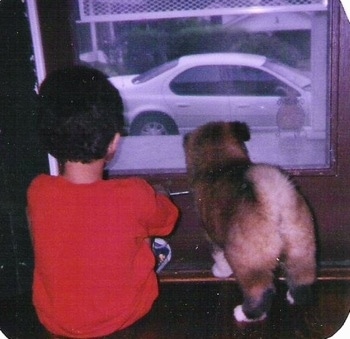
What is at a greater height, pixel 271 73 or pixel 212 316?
pixel 271 73

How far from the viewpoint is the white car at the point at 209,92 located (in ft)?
6.87

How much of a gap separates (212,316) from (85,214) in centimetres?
78

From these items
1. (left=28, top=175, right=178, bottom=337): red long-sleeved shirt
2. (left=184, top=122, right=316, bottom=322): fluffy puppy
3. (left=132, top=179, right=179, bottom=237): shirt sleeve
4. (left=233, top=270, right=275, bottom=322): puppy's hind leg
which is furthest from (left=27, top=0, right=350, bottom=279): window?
(left=28, top=175, right=178, bottom=337): red long-sleeved shirt

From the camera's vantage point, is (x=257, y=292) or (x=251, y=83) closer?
(x=257, y=292)

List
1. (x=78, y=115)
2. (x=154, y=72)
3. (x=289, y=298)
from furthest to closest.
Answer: (x=154, y=72) → (x=289, y=298) → (x=78, y=115)

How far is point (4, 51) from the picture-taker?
1936mm

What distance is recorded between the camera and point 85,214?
53.2 inches

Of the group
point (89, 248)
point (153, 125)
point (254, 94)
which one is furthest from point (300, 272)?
point (153, 125)

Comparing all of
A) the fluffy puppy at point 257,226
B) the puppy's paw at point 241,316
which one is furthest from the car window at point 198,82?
the puppy's paw at point 241,316

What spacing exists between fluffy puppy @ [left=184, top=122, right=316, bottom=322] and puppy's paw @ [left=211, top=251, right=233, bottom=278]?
0.27 m

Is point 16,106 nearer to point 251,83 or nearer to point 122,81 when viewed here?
point 122,81

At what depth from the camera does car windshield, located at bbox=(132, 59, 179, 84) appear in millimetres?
2107

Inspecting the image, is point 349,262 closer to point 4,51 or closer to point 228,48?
point 228,48

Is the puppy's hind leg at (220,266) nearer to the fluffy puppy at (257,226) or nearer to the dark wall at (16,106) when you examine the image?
the fluffy puppy at (257,226)
